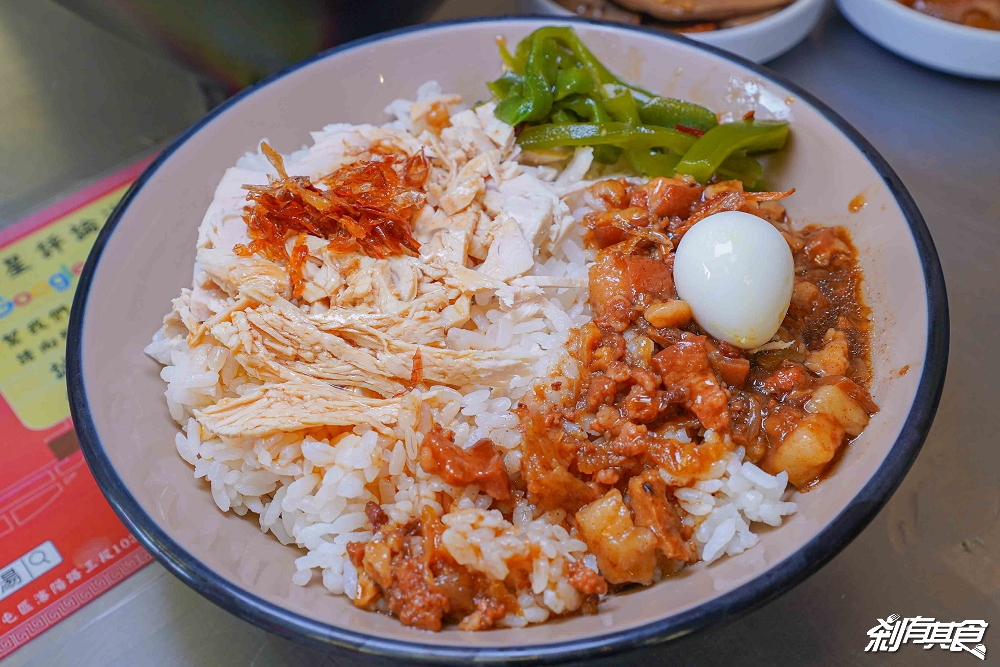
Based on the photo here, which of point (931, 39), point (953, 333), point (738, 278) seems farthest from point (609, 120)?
point (931, 39)

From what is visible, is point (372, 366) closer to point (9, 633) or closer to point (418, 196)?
point (418, 196)

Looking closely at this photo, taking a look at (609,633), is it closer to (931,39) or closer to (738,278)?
(738,278)

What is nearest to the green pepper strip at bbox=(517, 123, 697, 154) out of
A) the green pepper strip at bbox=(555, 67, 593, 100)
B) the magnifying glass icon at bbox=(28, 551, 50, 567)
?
the green pepper strip at bbox=(555, 67, 593, 100)

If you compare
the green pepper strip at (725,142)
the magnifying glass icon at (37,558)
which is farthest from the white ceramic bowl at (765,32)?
the magnifying glass icon at (37,558)

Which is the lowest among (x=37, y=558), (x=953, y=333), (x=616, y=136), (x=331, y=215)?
(x=953, y=333)

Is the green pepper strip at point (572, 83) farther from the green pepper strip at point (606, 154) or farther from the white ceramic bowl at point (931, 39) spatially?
the white ceramic bowl at point (931, 39)

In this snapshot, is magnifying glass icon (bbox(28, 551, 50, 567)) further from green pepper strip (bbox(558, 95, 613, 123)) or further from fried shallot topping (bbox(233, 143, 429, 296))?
green pepper strip (bbox(558, 95, 613, 123))
